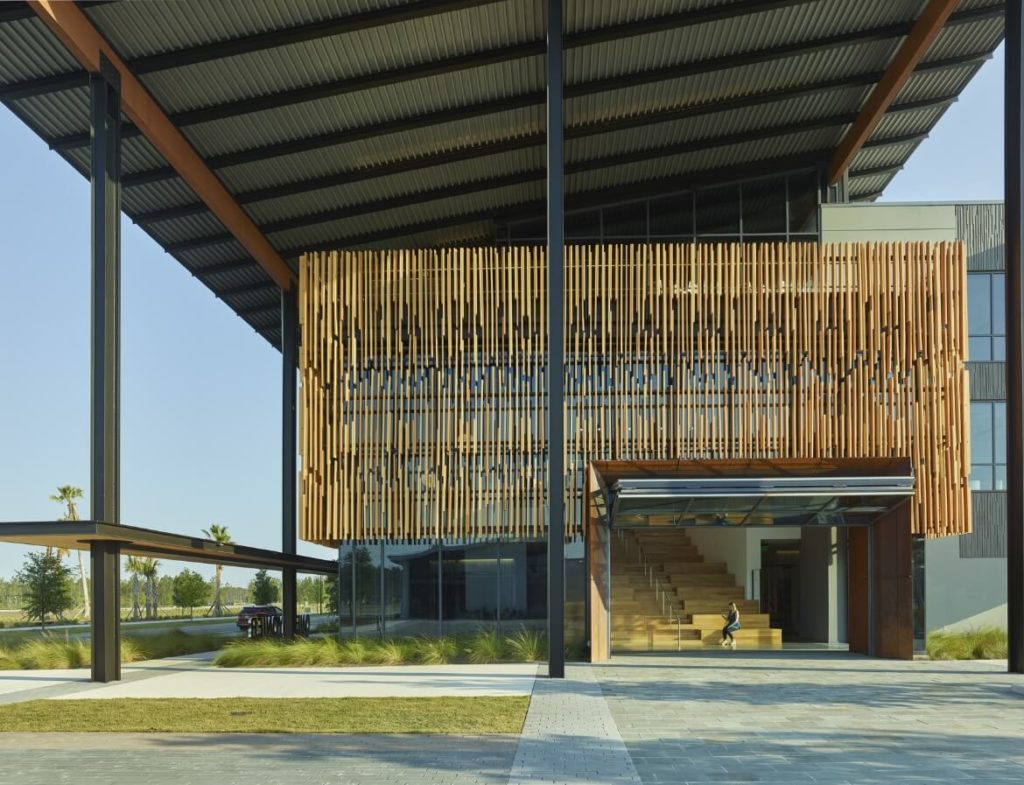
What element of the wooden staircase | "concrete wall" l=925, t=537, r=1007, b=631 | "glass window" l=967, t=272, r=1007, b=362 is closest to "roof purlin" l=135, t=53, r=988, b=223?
"glass window" l=967, t=272, r=1007, b=362

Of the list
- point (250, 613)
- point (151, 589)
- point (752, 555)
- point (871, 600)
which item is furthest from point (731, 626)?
point (151, 589)

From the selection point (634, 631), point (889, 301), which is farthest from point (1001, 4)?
point (634, 631)

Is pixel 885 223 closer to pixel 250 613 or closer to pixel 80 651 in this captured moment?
pixel 80 651

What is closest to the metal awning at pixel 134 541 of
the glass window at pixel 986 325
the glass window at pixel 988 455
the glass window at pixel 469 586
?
the glass window at pixel 469 586

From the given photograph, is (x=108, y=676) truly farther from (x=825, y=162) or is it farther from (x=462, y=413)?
(x=825, y=162)

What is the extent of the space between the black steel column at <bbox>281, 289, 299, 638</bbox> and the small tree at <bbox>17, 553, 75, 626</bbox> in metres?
26.2

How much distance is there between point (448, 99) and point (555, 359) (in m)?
6.29

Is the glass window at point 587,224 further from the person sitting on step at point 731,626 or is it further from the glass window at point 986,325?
the person sitting on step at point 731,626

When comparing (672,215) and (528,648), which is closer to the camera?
(528,648)

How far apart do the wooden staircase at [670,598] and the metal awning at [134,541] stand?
23.9ft

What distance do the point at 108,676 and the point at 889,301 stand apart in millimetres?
15422

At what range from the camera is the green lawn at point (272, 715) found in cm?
1238

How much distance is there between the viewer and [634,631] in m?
25.0

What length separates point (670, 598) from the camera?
27188 mm
